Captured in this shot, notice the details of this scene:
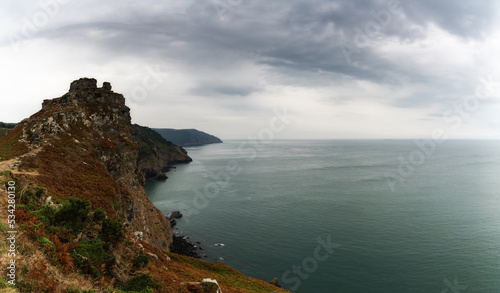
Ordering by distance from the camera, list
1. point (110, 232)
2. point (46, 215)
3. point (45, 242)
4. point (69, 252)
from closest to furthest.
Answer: point (45, 242) < point (69, 252) < point (46, 215) < point (110, 232)

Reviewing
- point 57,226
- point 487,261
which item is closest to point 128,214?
point 57,226

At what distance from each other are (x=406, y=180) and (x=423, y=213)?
6433 cm

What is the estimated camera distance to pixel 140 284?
19.0 meters

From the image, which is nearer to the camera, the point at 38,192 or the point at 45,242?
the point at 45,242

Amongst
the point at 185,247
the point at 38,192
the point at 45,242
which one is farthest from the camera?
the point at 185,247

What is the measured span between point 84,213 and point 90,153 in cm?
2694

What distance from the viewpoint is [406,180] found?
14188 centimetres

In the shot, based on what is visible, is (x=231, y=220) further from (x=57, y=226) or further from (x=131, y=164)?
(x=57, y=226)

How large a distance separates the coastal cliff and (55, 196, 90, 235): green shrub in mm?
74

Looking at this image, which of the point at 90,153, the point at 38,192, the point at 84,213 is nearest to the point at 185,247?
the point at 90,153

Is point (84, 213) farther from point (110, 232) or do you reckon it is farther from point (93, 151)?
point (93, 151)

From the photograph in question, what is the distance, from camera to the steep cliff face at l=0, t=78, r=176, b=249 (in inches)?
1273

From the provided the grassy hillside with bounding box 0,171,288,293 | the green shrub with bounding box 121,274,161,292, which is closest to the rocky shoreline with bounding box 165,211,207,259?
the grassy hillside with bounding box 0,171,288,293

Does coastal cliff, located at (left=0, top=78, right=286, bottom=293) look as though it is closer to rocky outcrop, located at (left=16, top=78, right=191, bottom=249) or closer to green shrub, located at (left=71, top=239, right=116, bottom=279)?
green shrub, located at (left=71, top=239, right=116, bottom=279)
